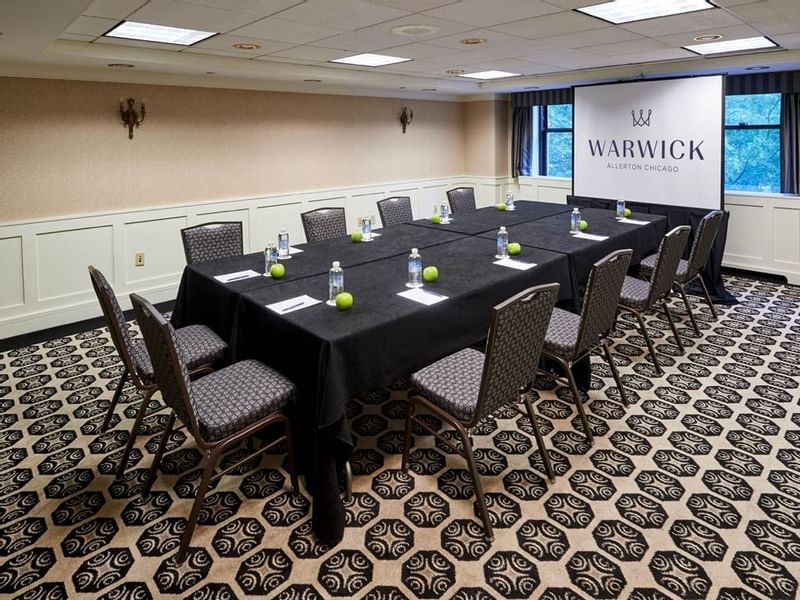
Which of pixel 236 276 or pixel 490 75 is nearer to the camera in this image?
pixel 236 276

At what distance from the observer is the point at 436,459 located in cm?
291

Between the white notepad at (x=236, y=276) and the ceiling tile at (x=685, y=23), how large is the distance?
3.06 m

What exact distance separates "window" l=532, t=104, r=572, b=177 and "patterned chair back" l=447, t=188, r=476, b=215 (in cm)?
244

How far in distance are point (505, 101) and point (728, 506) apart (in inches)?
286

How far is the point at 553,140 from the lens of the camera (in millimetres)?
8375

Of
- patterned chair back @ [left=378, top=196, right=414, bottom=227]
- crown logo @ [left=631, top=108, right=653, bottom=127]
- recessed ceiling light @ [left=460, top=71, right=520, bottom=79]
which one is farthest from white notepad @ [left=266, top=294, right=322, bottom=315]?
crown logo @ [left=631, top=108, right=653, bottom=127]

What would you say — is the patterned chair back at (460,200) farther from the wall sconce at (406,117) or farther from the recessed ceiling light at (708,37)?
the recessed ceiling light at (708,37)

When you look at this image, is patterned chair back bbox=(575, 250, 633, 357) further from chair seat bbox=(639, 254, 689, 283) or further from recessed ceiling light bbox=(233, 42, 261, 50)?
recessed ceiling light bbox=(233, 42, 261, 50)

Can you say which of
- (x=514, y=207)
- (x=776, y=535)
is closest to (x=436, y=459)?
(x=776, y=535)

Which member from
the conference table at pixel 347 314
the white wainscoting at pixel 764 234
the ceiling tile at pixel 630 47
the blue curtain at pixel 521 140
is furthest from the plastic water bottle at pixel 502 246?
the blue curtain at pixel 521 140

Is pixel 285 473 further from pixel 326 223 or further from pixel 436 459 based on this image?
pixel 326 223

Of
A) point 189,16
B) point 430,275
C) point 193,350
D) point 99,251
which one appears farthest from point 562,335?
point 99,251

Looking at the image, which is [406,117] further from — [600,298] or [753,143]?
[600,298]

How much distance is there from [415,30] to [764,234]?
4742 millimetres
